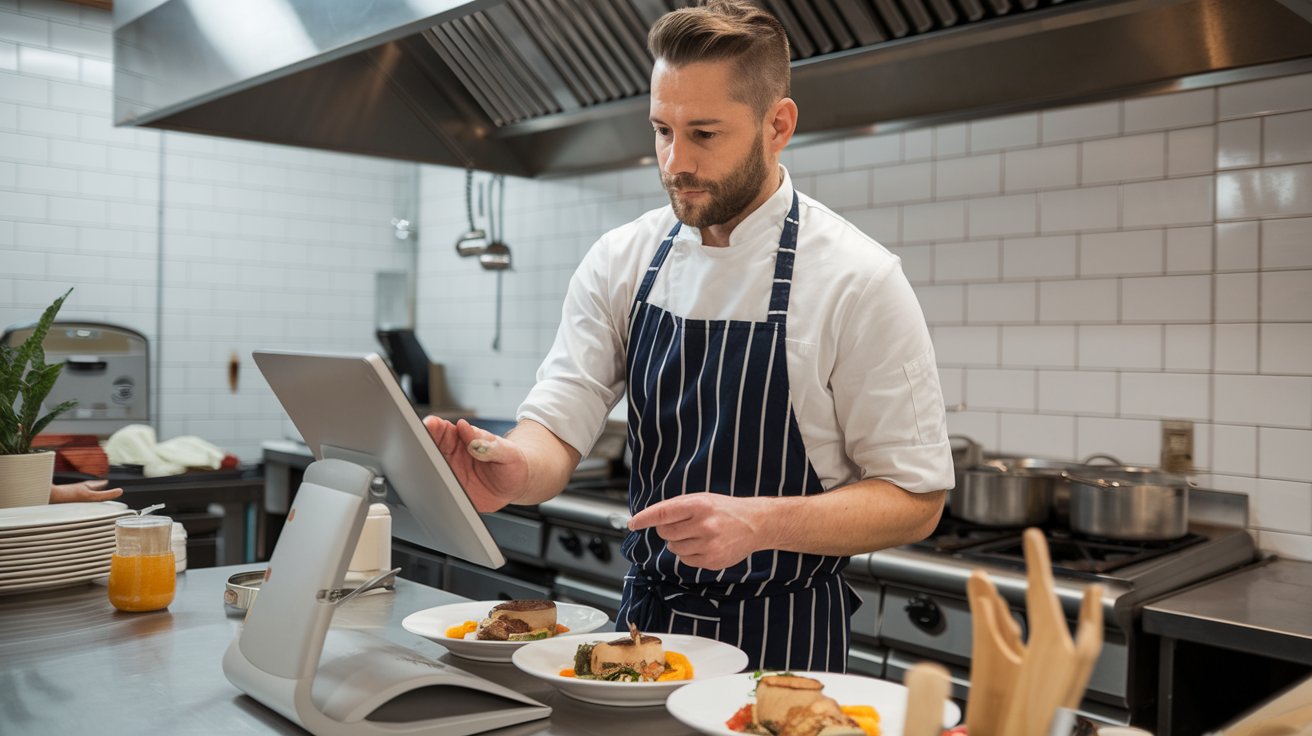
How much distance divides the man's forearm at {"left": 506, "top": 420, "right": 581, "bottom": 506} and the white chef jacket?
25mm

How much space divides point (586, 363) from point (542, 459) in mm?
252

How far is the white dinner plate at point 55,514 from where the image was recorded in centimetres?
203

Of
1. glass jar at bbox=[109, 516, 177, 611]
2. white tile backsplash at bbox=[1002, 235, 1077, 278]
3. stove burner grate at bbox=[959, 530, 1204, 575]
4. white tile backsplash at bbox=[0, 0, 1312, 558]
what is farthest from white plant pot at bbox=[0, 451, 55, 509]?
white tile backsplash at bbox=[1002, 235, 1077, 278]

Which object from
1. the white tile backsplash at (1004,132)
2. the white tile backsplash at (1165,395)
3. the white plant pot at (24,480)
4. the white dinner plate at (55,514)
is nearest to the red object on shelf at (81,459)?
the white plant pot at (24,480)

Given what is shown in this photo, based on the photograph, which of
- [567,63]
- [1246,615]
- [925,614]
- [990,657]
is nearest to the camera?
[990,657]

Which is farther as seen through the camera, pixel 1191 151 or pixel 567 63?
pixel 567 63

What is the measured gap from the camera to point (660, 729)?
4.30ft

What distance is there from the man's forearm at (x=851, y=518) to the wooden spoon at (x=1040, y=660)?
2.33ft

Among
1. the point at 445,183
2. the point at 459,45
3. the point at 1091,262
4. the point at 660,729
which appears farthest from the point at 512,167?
the point at 660,729

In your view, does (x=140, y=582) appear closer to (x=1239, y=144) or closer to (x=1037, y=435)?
(x=1037, y=435)

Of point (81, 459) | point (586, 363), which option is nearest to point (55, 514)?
point (586, 363)

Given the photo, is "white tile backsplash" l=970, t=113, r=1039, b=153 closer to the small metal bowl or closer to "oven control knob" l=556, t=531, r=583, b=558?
"oven control knob" l=556, t=531, r=583, b=558

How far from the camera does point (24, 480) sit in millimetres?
2301

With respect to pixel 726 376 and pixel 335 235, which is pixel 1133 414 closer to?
pixel 726 376
